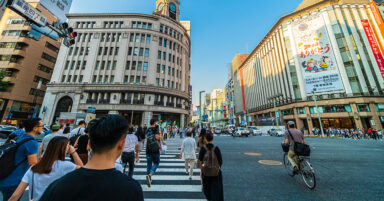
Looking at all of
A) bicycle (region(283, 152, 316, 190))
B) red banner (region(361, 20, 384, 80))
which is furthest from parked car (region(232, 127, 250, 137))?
red banner (region(361, 20, 384, 80))

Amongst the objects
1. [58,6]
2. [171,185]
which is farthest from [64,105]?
[171,185]

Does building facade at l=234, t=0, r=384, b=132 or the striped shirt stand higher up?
building facade at l=234, t=0, r=384, b=132

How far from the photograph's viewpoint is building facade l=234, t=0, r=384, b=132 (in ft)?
101

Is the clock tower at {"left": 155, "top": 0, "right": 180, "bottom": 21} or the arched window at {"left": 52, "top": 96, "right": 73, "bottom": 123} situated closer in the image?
the arched window at {"left": 52, "top": 96, "right": 73, "bottom": 123}

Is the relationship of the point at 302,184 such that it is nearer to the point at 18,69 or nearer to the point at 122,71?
the point at 122,71

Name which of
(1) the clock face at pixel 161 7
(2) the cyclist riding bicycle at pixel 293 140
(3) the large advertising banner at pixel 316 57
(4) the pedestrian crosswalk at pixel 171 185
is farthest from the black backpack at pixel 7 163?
(1) the clock face at pixel 161 7

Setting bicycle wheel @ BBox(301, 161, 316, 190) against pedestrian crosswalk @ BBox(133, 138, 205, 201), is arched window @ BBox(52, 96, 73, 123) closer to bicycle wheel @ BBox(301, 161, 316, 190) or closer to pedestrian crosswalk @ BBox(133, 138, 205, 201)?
pedestrian crosswalk @ BBox(133, 138, 205, 201)

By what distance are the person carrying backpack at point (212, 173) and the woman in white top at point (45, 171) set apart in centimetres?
261

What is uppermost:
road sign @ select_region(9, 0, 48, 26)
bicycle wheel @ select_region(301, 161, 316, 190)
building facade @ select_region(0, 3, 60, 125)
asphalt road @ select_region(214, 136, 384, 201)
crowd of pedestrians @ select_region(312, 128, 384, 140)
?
building facade @ select_region(0, 3, 60, 125)

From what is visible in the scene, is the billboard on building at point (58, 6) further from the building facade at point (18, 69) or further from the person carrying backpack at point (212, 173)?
the building facade at point (18, 69)

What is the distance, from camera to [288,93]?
130 feet

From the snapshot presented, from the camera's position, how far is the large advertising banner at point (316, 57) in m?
33.0

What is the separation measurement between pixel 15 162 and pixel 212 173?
383cm

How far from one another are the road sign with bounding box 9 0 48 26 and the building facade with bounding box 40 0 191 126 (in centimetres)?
2403
